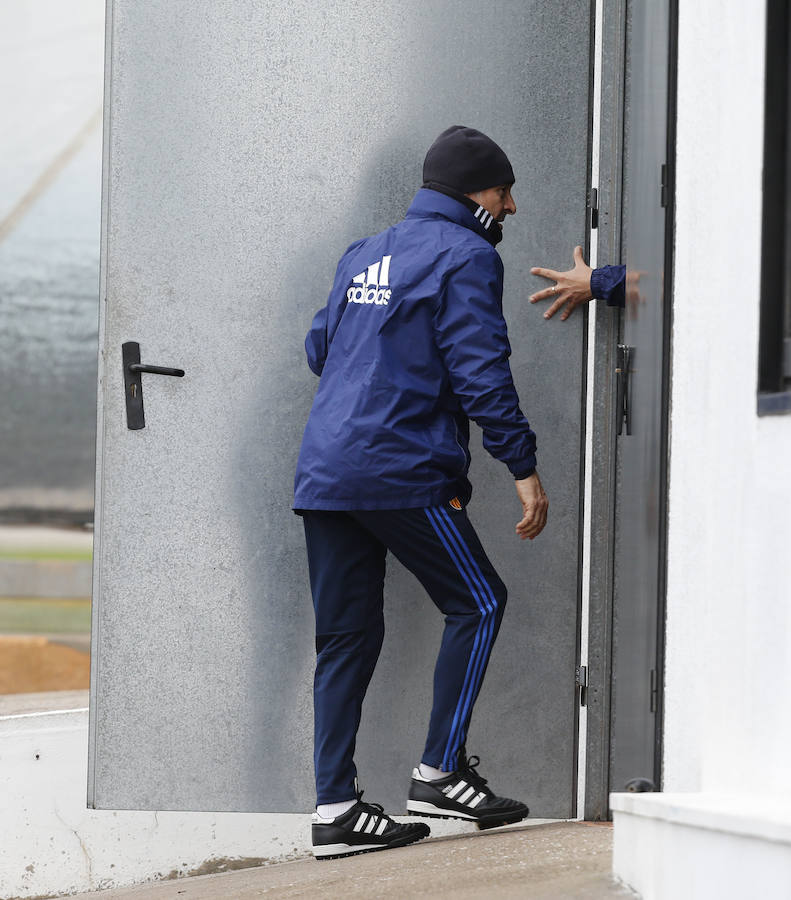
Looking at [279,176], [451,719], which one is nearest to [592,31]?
[279,176]

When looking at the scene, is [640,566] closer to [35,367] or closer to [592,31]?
[592,31]

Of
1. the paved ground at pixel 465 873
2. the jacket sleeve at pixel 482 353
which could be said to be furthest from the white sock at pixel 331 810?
the jacket sleeve at pixel 482 353

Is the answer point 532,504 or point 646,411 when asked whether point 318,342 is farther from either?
point 646,411

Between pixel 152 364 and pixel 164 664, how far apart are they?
0.74 m

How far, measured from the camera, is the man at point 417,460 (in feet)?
9.19

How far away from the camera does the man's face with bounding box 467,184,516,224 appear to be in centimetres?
299

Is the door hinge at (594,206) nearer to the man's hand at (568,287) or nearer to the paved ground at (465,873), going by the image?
the man's hand at (568,287)

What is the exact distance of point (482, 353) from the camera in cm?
279

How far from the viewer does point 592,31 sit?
3301 mm

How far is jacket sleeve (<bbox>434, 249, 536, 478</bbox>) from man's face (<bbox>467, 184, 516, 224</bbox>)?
0.19 meters

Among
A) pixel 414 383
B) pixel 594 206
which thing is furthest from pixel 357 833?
pixel 594 206

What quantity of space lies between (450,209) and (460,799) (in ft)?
4.46

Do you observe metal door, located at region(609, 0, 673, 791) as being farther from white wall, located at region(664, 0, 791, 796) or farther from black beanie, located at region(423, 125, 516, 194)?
black beanie, located at region(423, 125, 516, 194)

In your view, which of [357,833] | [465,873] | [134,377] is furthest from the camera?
[134,377]
